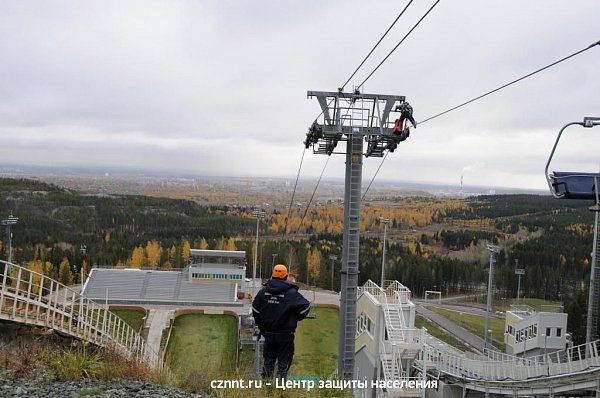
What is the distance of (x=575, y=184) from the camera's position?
23.8 feet

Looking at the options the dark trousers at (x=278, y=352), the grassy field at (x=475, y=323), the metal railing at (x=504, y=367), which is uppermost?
the dark trousers at (x=278, y=352)

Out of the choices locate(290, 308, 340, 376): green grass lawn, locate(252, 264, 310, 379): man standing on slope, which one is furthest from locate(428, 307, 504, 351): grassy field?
locate(252, 264, 310, 379): man standing on slope

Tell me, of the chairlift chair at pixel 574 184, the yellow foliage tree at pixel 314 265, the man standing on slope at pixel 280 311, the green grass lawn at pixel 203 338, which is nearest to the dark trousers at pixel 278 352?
the man standing on slope at pixel 280 311

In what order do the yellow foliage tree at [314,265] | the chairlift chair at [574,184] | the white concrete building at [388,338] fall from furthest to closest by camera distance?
the yellow foliage tree at [314,265], the white concrete building at [388,338], the chairlift chair at [574,184]

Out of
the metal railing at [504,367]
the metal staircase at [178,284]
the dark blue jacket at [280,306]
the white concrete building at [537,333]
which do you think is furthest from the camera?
the metal staircase at [178,284]

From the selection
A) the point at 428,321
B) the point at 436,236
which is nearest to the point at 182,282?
the point at 428,321

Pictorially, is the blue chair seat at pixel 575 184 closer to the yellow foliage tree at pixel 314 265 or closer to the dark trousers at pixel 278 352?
the dark trousers at pixel 278 352

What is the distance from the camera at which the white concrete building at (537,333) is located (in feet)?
63.8

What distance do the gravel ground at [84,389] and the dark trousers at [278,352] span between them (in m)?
0.99

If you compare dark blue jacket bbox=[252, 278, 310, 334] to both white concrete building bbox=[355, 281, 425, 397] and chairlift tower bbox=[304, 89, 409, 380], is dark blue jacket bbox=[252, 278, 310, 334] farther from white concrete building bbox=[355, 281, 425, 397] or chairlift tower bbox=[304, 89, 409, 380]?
white concrete building bbox=[355, 281, 425, 397]

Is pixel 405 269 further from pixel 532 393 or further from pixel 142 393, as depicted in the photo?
pixel 142 393

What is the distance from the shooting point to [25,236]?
5659cm

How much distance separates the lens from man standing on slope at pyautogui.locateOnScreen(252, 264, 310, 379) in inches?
211

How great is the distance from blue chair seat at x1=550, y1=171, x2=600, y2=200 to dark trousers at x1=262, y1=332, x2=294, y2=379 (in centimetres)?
471
